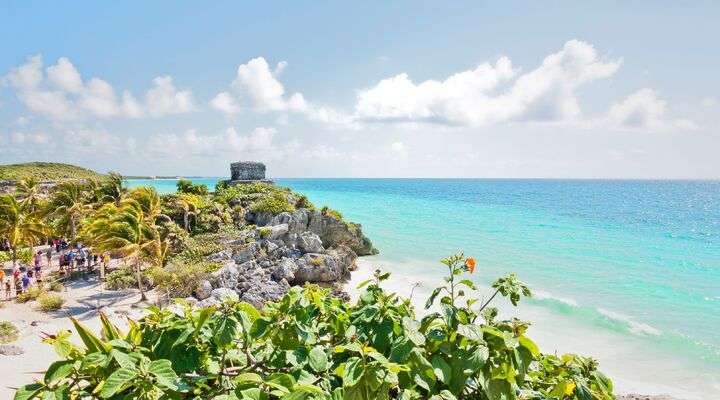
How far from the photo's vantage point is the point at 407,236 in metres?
44.5

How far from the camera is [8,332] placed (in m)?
14.7

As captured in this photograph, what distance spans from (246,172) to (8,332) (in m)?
38.5

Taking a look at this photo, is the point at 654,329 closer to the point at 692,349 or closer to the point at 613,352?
the point at 692,349

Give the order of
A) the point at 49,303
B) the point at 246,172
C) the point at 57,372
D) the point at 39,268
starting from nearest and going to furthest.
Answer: the point at 57,372 → the point at 49,303 → the point at 39,268 → the point at 246,172

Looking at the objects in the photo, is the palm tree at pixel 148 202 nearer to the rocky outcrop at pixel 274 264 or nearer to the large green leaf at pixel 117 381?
the rocky outcrop at pixel 274 264

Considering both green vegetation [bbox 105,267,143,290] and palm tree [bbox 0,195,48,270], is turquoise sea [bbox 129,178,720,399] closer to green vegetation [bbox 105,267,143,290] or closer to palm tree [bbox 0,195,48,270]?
green vegetation [bbox 105,267,143,290]

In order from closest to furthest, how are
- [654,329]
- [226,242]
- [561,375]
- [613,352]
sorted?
[561,375]
[613,352]
[654,329]
[226,242]

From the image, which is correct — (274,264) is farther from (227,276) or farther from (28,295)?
(28,295)

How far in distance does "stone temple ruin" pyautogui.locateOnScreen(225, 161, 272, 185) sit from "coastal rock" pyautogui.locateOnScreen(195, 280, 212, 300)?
33.6m

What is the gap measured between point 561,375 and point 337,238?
30.9 meters

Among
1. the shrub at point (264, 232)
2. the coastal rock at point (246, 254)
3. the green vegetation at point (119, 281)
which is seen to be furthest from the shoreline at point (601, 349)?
the green vegetation at point (119, 281)

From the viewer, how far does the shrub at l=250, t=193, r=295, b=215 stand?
3341cm

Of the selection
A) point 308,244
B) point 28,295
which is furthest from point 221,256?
point 28,295

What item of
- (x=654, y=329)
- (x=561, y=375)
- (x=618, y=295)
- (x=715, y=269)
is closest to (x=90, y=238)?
(x=561, y=375)
